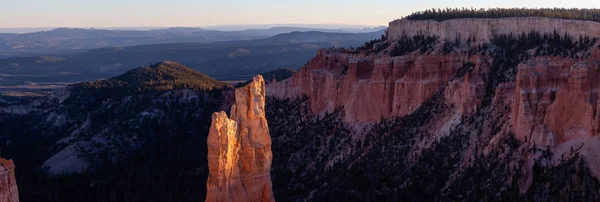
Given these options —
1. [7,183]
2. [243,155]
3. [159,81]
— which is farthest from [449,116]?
[159,81]

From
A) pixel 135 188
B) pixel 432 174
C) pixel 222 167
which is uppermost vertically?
pixel 222 167

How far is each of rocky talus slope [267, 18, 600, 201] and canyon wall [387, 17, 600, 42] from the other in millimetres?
104

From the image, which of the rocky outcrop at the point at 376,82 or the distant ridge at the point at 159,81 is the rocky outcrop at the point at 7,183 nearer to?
the rocky outcrop at the point at 376,82

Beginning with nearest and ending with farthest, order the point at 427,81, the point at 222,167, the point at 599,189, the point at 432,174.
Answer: the point at 222,167 → the point at 599,189 → the point at 432,174 → the point at 427,81

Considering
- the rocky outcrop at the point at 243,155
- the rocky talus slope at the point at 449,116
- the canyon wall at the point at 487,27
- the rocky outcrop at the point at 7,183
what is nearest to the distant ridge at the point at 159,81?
the rocky talus slope at the point at 449,116

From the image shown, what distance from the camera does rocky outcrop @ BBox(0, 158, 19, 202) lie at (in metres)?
32.1

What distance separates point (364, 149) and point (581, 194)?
2341 centimetres

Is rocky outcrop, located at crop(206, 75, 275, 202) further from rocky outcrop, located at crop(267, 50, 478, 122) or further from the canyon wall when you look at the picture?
the canyon wall

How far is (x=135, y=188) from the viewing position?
2817 inches

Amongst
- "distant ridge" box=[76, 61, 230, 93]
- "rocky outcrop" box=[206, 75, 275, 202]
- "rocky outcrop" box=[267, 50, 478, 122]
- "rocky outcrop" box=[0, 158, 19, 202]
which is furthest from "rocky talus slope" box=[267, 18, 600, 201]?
"rocky outcrop" box=[0, 158, 19, 202]

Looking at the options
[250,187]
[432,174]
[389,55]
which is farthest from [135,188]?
[250,187]

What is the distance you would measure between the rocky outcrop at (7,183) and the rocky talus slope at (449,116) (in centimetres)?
2533

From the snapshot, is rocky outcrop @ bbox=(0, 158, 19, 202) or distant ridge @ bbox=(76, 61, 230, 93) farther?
distant ridge @ bbox=(76, 61, 230, 93)

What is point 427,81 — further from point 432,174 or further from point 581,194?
point 581,194
